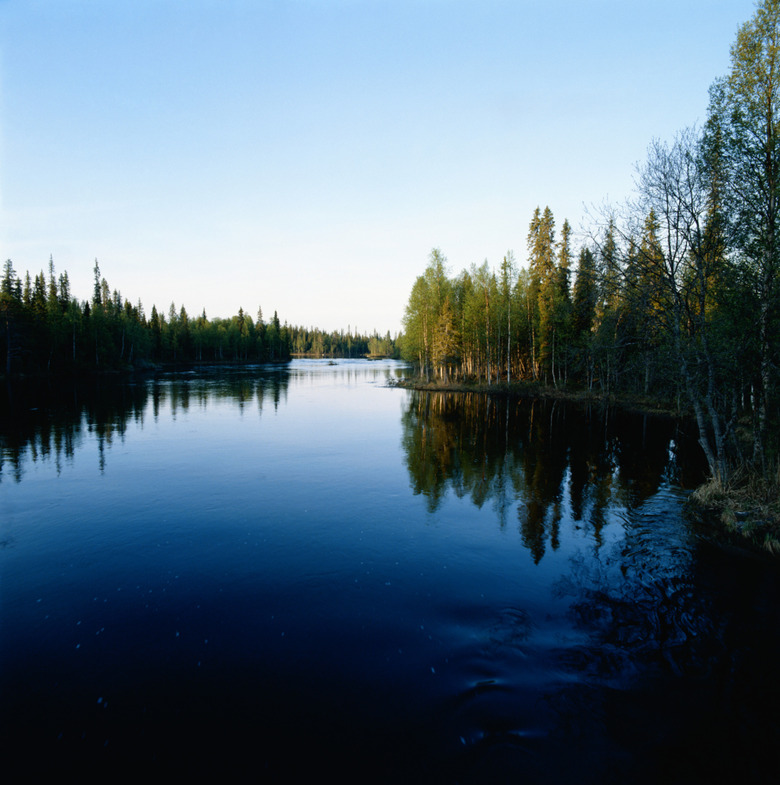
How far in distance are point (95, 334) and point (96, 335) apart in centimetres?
41

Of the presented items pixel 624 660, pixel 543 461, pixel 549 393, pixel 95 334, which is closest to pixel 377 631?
pixel 624 660

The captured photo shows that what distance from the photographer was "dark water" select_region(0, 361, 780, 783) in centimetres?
593

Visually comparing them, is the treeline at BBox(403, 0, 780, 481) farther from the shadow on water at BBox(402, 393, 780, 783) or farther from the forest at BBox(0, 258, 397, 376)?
the forest at BBox(0, 258, 397, 376)

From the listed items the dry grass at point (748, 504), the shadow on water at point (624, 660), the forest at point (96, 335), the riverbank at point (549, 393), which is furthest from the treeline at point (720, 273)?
the forest at point (96, 335)

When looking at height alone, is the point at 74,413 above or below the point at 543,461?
above

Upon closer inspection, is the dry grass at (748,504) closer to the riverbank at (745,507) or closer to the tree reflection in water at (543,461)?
the riverbank at (745,507)

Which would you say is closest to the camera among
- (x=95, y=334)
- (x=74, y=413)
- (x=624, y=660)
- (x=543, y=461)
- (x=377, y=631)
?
(x=624, y=660)

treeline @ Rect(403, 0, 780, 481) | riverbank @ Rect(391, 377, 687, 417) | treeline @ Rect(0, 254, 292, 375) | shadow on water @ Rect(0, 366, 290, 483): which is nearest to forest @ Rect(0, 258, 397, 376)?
treeline @ Rect(0, 254, 292, 375)

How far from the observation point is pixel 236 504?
50.2 feet

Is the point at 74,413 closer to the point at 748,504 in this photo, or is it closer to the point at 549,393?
the point at 748,504

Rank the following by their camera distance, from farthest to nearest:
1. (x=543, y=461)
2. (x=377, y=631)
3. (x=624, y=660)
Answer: (x=543, y=461), (x=377, y=631), (x=624, y=660)

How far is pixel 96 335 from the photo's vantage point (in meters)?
86.8

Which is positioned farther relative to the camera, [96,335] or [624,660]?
[96,335]

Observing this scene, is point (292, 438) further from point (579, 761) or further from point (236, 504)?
point (579, 761)
